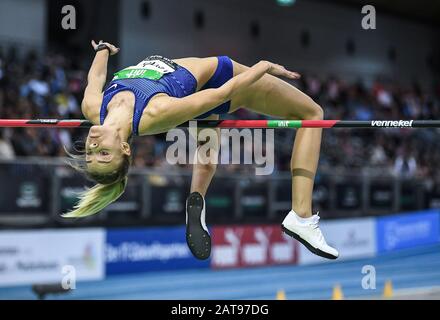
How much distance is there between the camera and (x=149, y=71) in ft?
19.6

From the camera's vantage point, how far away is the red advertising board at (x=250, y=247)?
14227 millimetres

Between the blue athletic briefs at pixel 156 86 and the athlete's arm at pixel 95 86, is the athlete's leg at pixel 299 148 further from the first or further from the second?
the athlete's arm at pixel 95 86

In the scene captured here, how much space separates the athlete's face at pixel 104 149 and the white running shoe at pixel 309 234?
61.4 inches

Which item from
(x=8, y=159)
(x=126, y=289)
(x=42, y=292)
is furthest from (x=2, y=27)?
(x=42, y=292)

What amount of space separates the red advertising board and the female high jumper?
24.8ft

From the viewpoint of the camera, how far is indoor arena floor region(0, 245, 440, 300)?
34.6 ft

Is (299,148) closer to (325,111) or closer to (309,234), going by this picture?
(309,234)

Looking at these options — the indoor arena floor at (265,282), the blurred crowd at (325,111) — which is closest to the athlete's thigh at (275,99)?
the indoor arena floor at (265,282)

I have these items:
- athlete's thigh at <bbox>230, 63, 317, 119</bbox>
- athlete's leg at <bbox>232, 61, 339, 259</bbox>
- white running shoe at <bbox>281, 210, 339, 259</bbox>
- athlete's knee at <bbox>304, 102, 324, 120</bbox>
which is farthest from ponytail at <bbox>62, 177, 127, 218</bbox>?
athlete's knee at <bbox>304, 102, 324, 120</bbox>

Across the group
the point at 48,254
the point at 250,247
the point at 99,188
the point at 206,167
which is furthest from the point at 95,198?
the point at 250,247

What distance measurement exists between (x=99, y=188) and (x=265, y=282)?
24.1 feet
